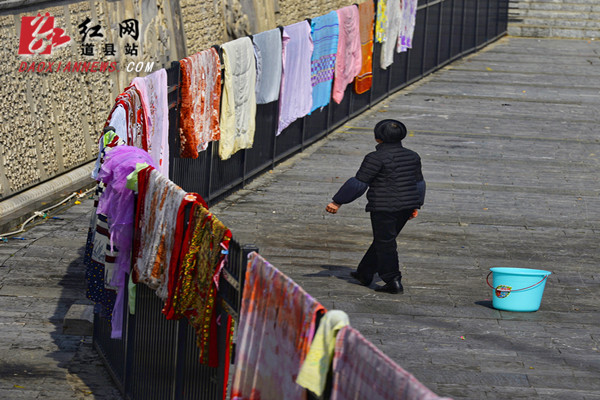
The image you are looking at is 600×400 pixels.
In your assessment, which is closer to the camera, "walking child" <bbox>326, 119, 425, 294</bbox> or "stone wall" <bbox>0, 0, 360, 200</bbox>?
"walking child" <bbox>326, 119, 425, 294</bbox>

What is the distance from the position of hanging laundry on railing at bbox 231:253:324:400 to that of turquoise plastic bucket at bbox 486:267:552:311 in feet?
17.7

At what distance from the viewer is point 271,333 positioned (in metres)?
5.05

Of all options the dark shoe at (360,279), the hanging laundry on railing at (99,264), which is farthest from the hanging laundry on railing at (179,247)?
the dark shoe at (360,279)

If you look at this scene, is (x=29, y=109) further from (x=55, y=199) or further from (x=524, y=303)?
(x=524, y=303)

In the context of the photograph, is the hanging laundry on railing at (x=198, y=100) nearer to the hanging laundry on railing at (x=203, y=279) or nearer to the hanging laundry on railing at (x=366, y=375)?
the hanging laundry on railing at (x=203, y=279)

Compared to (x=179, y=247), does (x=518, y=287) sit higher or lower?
lower

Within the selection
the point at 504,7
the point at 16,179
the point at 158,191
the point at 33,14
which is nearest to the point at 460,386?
the point at 158,191

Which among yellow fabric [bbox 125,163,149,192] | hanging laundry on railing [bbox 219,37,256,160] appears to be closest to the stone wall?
hanging laundry on railing [bbox 219,37,256,160]

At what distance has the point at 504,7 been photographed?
31.6 metres

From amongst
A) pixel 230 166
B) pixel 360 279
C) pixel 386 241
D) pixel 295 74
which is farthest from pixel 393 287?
pixel 295 74

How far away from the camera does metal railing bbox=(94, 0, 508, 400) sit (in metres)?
6.51

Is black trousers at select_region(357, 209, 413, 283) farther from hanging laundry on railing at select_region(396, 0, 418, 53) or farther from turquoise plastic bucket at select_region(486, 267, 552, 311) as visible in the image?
hanging laundry on railing at select_region(396, 0, 418, 53)

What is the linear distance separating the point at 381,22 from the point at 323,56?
148 inches
